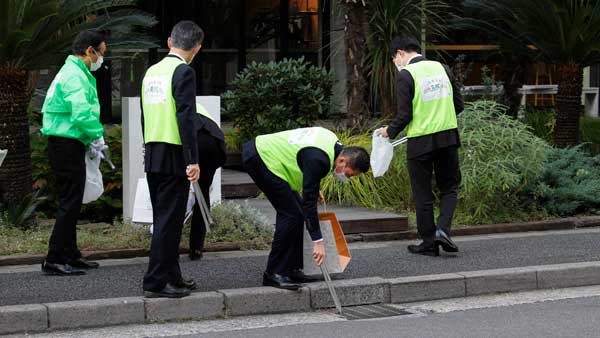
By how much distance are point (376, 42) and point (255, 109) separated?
87.4 inches

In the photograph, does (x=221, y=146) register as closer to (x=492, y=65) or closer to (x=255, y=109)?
(x=255, y=109)

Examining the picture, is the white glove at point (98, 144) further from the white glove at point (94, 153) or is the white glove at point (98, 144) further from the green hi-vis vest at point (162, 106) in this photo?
the green hi-vis vest at point (162, 106)

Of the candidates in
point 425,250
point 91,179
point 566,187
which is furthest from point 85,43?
point 566,187

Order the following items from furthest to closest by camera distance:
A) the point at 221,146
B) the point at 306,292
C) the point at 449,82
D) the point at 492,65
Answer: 1. the point at 492,65
2. the point at 449,82
3. the point at 221,146
4. the point at 306,292

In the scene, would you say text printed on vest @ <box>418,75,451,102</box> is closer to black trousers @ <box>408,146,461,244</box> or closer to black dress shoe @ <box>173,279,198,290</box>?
black trousers @ <box>408,146,461,244</box>

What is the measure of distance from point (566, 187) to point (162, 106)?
5651 mm

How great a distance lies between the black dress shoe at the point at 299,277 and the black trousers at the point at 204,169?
3.67 feet

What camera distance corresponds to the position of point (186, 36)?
770 cm

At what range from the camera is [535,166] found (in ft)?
36.3

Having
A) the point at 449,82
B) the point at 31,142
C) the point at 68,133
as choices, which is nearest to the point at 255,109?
the point at 31,142

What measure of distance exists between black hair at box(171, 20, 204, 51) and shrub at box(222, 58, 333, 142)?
4.76 m

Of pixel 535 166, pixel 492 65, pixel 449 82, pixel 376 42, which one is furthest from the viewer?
pixel 492 65

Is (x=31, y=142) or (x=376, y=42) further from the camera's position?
(x=376, y=42)

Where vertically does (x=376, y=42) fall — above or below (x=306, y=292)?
above
